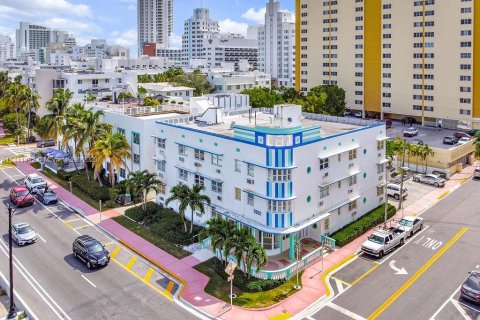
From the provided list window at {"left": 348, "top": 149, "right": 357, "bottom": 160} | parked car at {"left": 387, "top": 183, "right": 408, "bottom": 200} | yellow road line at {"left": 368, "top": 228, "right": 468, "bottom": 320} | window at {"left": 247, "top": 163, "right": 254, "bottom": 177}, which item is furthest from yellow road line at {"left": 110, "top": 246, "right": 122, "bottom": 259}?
parked car at {"left": 387, "top": 183, "right": 408, "bottom": 200}

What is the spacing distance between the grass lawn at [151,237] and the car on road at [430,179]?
1559 inches

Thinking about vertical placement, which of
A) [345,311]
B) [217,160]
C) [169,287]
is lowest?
[345,311]

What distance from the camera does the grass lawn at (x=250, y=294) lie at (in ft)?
103

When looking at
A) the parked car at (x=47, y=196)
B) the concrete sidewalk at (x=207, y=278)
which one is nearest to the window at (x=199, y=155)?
the concrete sidewalk at (x=207, y=278)

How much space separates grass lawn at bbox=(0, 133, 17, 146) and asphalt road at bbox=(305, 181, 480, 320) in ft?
267

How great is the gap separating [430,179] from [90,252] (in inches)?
1893

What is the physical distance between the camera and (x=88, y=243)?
3806 cm

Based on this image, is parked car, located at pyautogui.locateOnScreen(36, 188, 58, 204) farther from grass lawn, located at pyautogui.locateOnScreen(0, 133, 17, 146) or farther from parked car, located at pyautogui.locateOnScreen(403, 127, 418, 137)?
parked car, located at pyautogui.locateOnScreen(403, 127, 418, 137)

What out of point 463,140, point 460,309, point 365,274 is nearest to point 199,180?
point 365,274

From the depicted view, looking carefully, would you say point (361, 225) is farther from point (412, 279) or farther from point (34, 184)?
point (34, 184)

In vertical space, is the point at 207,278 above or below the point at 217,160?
below

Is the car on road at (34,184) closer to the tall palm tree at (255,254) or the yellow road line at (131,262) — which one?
the yellow road line at (131,262)

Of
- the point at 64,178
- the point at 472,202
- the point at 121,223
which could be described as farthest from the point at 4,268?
the point at 472,202

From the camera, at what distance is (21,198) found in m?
53.0
